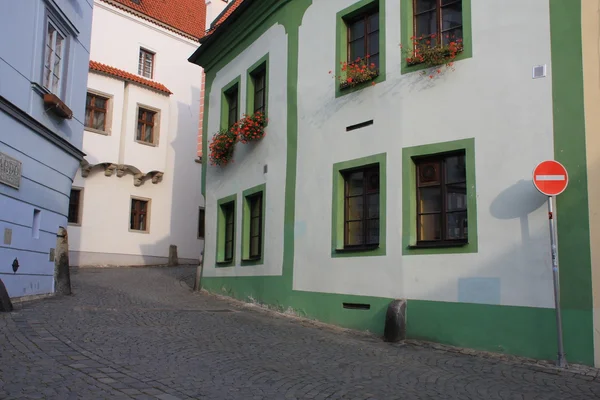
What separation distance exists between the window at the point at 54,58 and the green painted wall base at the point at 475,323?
21.6ft

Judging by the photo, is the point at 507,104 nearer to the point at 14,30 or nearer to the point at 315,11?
the point at 315,11

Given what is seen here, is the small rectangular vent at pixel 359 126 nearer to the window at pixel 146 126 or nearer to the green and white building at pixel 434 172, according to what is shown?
the green and white building at pixel 434 172

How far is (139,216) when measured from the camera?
87.1ft

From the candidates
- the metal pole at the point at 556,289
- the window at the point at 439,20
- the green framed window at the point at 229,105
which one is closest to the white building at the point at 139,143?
the green framed window at the point at 229,105

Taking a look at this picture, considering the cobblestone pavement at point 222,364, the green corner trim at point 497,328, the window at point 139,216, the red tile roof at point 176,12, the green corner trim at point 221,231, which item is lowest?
the cobblestone pavement at point 222,364

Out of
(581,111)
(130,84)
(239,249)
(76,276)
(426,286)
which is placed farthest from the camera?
(130,84)

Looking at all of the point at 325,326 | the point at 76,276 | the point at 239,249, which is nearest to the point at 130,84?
the point at 76,276

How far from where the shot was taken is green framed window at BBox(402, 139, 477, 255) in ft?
30.2

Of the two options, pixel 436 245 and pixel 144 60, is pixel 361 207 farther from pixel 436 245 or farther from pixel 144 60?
pixel 144 60

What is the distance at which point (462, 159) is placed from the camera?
31.3 ft

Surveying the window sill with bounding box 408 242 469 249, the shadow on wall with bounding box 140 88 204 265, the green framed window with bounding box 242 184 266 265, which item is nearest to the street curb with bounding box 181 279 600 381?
the window sill with bounding box 408 242 469 249

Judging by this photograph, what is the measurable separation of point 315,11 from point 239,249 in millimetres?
5604

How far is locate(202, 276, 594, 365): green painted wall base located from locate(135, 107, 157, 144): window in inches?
644

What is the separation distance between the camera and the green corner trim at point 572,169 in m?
7.89
